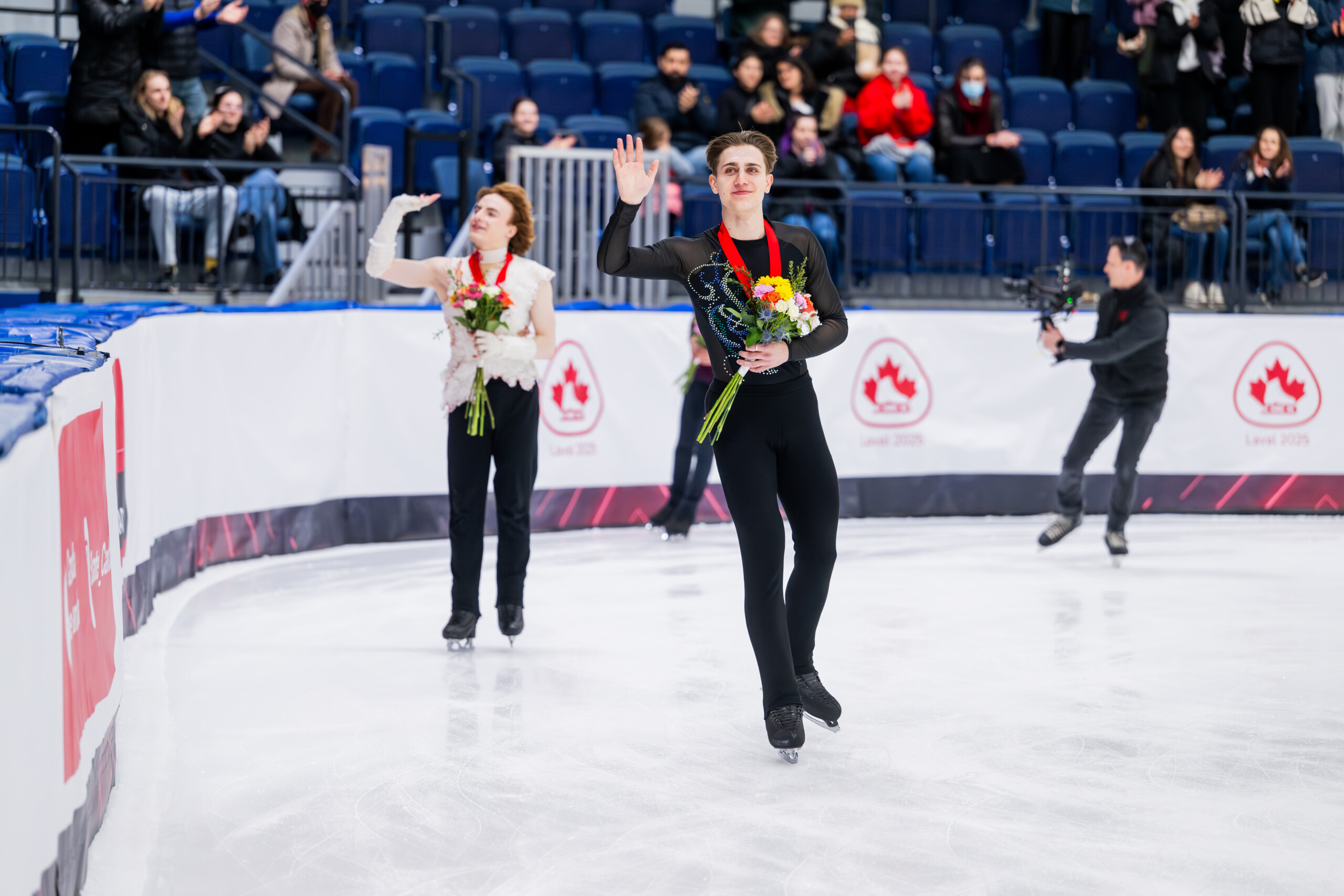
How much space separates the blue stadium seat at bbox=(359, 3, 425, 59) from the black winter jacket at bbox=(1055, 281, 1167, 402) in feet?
23.6

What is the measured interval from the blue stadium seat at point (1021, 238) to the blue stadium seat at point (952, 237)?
0.51 ft

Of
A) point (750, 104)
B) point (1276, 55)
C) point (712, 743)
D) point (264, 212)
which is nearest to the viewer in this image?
point (712, 743)

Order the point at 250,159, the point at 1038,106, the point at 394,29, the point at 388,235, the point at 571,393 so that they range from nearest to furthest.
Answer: the point at 388,235 → the point at 571,393 → the point at 250,159 → the point at 394,29 → the point at 1038,106

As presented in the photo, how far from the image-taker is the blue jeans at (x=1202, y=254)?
1180 cm

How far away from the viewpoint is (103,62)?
10.3m

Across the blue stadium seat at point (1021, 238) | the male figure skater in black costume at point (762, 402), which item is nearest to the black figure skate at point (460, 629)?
the male figure skater in black costume at point (762, 402)

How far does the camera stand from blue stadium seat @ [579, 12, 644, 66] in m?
14.0

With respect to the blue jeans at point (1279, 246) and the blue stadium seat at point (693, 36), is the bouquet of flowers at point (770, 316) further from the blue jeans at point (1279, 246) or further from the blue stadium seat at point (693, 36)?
the blue stadium seat at point (693, 36)

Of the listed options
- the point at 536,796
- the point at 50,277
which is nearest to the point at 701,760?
the point at 536,796

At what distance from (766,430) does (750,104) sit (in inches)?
326

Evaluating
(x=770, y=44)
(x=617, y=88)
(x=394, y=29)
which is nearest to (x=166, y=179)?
(x=394, y=29)

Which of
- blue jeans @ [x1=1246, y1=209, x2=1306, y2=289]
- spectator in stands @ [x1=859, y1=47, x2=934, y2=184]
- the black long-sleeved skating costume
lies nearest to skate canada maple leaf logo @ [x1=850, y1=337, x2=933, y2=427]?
spectator in stands @ [x1=859, y1=47, x2=934, y2=184]

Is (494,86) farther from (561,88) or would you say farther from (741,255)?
(741,255)

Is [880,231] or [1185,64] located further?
[1185,64]
